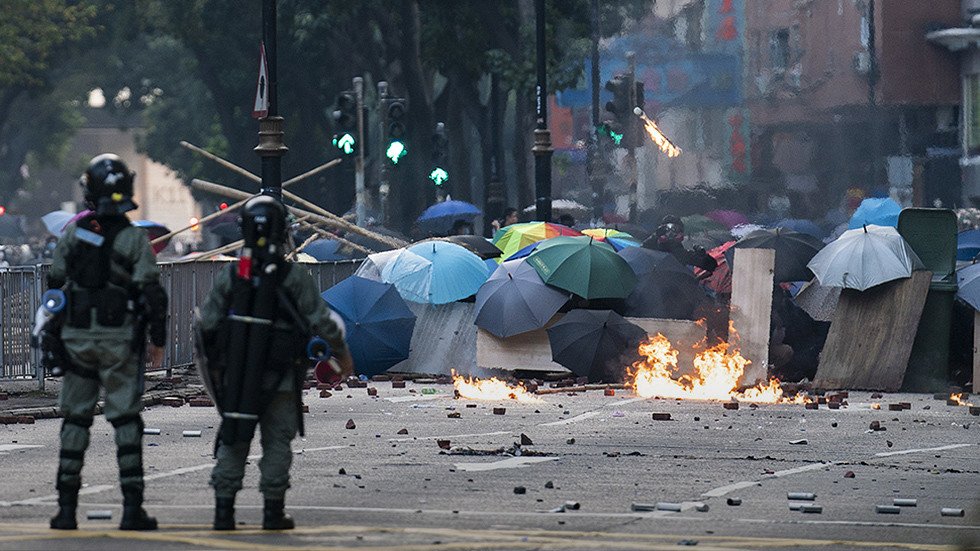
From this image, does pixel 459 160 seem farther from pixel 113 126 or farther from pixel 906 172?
pixel 113 126

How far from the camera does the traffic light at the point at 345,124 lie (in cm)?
3144

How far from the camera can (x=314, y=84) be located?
55.4m

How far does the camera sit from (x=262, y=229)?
10453 mm

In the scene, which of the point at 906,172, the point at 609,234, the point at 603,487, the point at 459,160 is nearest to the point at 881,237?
the point at 609,234

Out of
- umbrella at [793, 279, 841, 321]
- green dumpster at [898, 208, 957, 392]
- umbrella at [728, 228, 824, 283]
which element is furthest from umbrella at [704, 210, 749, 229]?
green dumpster at [898, 208, 957, 392]

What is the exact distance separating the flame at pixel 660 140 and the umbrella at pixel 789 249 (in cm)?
1440

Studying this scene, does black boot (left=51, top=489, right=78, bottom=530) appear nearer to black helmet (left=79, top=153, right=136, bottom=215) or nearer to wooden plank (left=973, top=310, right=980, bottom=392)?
black helmet (left=79, top=153, right=136, bottom=215)

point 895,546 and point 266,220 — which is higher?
point 266,220

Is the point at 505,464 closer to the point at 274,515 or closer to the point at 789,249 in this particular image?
the point at 274,515

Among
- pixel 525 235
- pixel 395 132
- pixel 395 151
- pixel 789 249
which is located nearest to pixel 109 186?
pixel 789 249

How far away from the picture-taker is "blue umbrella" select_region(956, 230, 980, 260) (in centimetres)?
2662

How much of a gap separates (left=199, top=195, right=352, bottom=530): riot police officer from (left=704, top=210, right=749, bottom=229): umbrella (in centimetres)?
2702

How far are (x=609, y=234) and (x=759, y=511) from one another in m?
16.3

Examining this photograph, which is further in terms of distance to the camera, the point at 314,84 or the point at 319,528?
the point at 314,84
